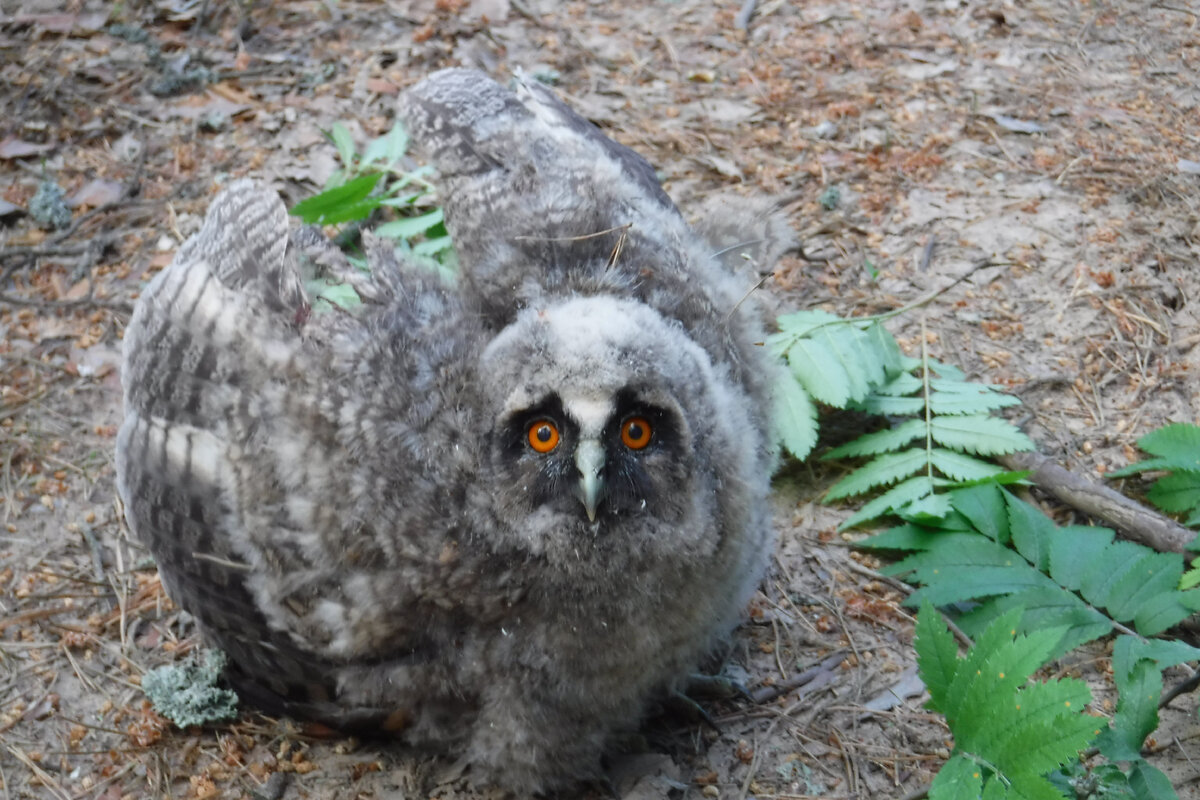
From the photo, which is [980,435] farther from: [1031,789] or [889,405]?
[1031,789]

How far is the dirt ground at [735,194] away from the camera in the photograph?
3.29 meters

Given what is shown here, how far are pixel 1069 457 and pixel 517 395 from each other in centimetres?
236

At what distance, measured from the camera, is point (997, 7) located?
19.9 ft

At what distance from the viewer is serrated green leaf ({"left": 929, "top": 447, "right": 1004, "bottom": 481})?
367 cm

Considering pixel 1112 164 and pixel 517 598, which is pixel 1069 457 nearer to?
pixel 1112 164

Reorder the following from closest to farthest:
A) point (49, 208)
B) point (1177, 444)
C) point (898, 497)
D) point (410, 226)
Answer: point (1177, 444) < point (898, 497) < point (410, 226) < point (49, 208)

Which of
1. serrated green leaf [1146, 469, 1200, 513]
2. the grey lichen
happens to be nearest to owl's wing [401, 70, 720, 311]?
serrated green leaf [1146, 469, 1200, 513]

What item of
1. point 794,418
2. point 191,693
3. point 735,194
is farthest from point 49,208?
point 794,418

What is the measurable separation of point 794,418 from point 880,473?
0.37m

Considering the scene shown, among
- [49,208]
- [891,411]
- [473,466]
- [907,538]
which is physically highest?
[473,466]

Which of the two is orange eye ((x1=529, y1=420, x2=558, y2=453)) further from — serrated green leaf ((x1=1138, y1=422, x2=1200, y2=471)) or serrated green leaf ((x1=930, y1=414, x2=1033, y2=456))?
serrated green leaf ((x1=1138, y1=422, x2=1200, y2=471))

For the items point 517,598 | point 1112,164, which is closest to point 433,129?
point 517,598

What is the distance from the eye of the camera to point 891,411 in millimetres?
3955

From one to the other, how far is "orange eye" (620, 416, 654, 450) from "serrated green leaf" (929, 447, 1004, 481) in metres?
1.50
